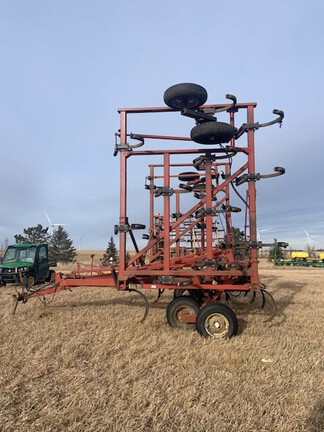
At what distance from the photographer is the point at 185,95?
655cm

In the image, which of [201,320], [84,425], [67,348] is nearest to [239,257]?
[201,320]

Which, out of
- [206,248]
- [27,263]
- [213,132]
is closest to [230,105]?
[213,132]

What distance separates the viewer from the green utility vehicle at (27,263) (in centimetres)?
1577

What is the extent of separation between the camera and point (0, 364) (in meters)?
4.60

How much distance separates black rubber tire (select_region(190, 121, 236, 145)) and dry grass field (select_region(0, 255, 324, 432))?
3.50 meters

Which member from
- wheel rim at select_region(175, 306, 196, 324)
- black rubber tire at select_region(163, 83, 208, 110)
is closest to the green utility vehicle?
wheel rim at select_region(175, 306, 196, 324)

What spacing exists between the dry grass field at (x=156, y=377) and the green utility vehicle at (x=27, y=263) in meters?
9.03

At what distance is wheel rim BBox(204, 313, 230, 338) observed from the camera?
20.3ft

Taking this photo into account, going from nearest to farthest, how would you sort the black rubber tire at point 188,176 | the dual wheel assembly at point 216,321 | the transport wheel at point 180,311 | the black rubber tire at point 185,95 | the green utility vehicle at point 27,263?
1. the dual wheel assembly at point 216,321
2. the black rubber tire at point 185,95
3. the transport wheel at point 180,311
4. the black rubber tire at point 188,176
5. the green utility vehicle at point 27,263

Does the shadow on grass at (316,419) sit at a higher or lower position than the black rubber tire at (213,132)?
lower

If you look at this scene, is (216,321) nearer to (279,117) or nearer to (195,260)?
(195,260)

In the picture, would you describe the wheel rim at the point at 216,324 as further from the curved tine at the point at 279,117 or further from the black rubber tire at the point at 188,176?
the black rubber tire at the point at 188,176

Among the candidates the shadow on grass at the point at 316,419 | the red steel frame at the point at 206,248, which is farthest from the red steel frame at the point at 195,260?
the shadow on grass at the point at 316,419

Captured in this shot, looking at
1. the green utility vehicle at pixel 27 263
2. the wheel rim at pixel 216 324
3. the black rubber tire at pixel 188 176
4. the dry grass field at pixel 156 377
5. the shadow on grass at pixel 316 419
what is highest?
the black rubber tire at pixel 188 176
